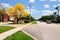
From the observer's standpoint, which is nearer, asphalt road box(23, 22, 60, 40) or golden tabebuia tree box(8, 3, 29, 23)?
asphalt road box(23, 22, 60, 40)

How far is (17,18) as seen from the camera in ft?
220

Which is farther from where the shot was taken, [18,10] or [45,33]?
[18,10]

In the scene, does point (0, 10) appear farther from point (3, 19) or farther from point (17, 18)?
point (17, 18)

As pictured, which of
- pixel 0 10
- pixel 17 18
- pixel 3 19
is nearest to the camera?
pixel 17 18

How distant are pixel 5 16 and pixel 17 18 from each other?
2863 cm

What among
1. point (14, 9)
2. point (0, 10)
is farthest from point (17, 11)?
point (0, 10)

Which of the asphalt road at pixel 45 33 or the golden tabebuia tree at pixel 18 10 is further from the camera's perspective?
the golden tabebuia tree at pixel 18 10

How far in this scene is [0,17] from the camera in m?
94.8

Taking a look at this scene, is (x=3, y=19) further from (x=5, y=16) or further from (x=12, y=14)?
(x=12, y=14)

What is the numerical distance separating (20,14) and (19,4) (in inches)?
171

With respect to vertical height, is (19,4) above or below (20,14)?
above

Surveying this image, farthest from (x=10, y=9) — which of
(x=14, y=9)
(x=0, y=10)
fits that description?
(x=0, y=10)

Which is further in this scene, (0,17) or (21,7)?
(0,17)

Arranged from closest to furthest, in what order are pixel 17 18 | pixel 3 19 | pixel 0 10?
1. pixel 17 18
2. pixel 3 19
3. pixel 0 10
